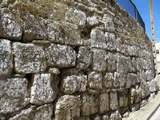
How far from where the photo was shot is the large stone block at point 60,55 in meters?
2.15

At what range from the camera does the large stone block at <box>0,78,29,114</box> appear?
1.72 m

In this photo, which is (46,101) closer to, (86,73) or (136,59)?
(86,73)

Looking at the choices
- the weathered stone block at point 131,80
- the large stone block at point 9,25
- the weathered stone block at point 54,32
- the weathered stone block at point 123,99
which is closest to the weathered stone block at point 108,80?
the weathered stone block at point 123,99

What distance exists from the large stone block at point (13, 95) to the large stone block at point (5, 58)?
0.09 metres

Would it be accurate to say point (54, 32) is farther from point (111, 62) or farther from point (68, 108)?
point (111, 62)

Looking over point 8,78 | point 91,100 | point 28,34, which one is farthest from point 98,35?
point 8,78

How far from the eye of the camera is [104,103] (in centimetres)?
297

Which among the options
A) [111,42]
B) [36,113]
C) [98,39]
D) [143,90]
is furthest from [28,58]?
[143,90]

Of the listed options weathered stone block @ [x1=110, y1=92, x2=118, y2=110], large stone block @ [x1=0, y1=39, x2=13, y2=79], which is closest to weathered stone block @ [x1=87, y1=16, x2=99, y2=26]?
weathered stone block @ [x1=110, y1=92, x2=118, y2=110]

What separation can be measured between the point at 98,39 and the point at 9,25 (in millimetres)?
1565

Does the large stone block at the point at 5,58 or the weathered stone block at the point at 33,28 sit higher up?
the weathered stone block at the point at 33,28

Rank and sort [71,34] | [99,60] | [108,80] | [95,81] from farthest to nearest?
1. [108,80]
2. [99,60]
3. [95,81]
4. [71,34]

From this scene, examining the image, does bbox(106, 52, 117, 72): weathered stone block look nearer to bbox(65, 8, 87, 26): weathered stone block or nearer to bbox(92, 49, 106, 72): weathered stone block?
bbox(92, 49, 106, 72): weathered stone block

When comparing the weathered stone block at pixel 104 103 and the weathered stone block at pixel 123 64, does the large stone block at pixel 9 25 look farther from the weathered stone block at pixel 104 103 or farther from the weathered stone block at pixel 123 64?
the weathered stone block at pixel 123 64
